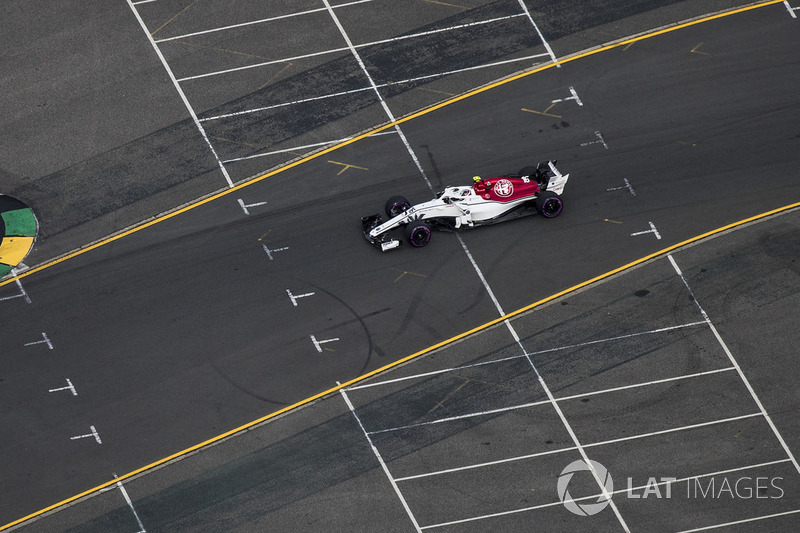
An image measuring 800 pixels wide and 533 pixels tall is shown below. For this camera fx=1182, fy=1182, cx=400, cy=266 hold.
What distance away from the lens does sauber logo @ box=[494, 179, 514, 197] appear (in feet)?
110

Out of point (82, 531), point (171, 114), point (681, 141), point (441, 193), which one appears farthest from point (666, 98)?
point (82, 531)

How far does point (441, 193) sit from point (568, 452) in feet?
27.9

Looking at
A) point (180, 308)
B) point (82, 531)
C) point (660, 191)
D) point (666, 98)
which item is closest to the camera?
point (82, 531)

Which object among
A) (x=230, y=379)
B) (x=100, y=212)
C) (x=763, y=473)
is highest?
(x=100, y=212)

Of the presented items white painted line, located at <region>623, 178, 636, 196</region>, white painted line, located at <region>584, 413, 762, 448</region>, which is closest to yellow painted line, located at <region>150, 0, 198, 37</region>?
white painted line, located at <region>623, 178, 636, 196</region>

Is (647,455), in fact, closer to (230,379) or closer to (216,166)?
(230,379)

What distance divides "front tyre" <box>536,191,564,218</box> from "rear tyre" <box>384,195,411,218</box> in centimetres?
376

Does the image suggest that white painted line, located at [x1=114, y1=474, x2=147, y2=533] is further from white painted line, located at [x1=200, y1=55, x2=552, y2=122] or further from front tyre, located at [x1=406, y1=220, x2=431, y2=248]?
white painted line, located at [x1=200, y1=55, x2=552, y2=122]

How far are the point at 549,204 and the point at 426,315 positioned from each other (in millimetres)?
4975

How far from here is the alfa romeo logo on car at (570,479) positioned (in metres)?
28.5

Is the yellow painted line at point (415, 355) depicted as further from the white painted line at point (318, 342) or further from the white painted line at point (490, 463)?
the white painted line at point (490, 463)

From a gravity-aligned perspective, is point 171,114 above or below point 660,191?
above

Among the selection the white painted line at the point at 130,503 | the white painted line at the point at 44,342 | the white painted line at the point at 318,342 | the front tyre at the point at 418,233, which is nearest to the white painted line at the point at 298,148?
the front tyre at the point at 418,233

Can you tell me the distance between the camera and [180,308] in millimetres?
32656
